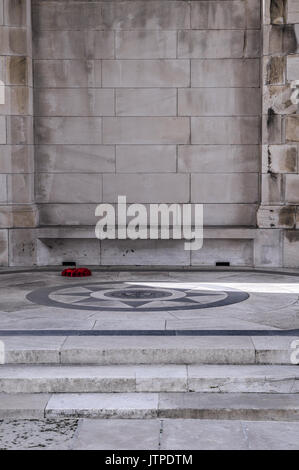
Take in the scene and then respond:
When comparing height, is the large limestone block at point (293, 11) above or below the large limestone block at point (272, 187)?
above

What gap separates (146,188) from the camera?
13969mm

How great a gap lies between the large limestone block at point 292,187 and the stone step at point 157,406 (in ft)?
22.9

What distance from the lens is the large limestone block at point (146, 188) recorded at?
1395 cm

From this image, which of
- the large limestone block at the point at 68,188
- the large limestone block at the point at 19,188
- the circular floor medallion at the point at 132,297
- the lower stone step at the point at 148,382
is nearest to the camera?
the lower stone step at the point at 148,382

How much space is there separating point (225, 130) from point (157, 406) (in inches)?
320

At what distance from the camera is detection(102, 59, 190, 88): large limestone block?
13781mm

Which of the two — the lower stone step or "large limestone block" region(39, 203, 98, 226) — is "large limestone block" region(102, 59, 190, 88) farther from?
the lower stone step

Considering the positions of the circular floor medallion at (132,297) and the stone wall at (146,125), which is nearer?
the circular floor medallion at (132,297)

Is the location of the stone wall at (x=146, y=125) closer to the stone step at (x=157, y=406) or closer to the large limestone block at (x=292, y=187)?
the large limestone block at (x=292, y=187)

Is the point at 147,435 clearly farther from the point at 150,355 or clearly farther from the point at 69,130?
the point at 69,130

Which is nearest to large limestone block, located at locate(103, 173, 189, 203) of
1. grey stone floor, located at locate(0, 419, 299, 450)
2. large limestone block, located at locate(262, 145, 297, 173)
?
large limestone block, located at locate(262, 145, 297, 173)

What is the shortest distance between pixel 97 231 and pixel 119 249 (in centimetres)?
52

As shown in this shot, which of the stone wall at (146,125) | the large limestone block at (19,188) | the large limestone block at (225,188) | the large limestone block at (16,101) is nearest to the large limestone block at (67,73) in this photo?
the stone wall at (146,125)
